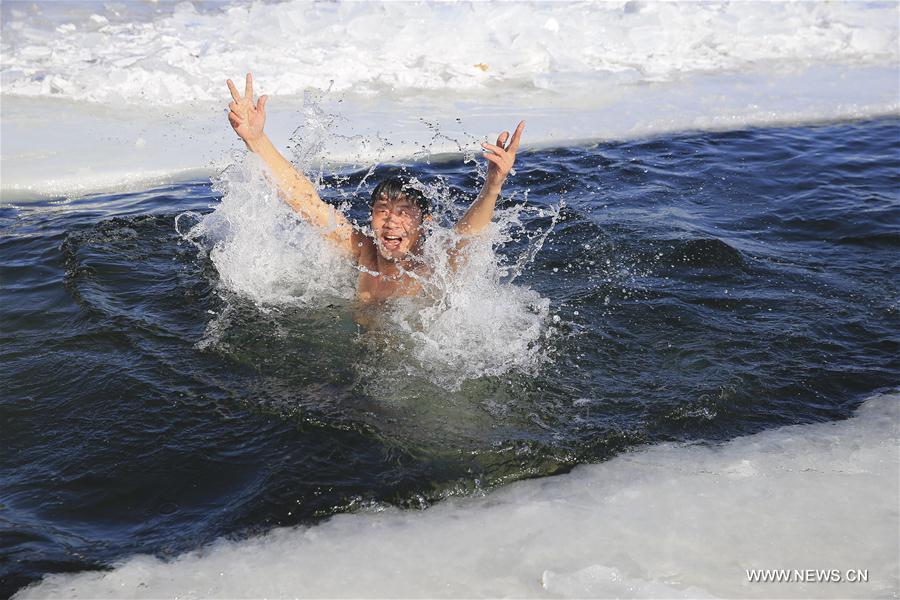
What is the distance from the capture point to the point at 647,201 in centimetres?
567

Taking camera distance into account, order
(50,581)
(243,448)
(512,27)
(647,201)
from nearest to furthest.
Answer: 1. (50,581)
2. (243,448)
3. (647,201)
4. (512,27)

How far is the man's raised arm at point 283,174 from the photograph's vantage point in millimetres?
3682

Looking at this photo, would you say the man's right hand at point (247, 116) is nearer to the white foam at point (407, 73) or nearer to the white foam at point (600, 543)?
the white foam at point (600, 543)

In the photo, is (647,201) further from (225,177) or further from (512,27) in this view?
(512,27)

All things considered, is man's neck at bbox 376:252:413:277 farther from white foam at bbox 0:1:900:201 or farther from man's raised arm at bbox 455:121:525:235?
white foam at bbox 0:1:900:201

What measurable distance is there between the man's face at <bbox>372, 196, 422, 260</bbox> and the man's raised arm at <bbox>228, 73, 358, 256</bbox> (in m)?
0.35

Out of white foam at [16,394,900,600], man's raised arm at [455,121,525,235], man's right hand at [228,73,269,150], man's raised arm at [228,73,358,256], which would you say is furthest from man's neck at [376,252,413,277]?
white foam at [16,394,900,600]

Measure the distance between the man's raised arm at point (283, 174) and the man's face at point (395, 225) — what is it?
35cm

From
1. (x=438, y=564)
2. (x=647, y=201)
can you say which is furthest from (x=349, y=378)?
(x=647, y=201)

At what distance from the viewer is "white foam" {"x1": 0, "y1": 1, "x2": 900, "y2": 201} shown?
6836 mm

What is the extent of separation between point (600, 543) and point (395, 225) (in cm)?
198

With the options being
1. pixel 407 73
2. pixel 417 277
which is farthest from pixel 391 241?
pixel 407 73

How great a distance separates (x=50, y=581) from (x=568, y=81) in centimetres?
797

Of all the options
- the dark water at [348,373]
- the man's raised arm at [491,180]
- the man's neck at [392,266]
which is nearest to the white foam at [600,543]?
the dark water at [348,373]
